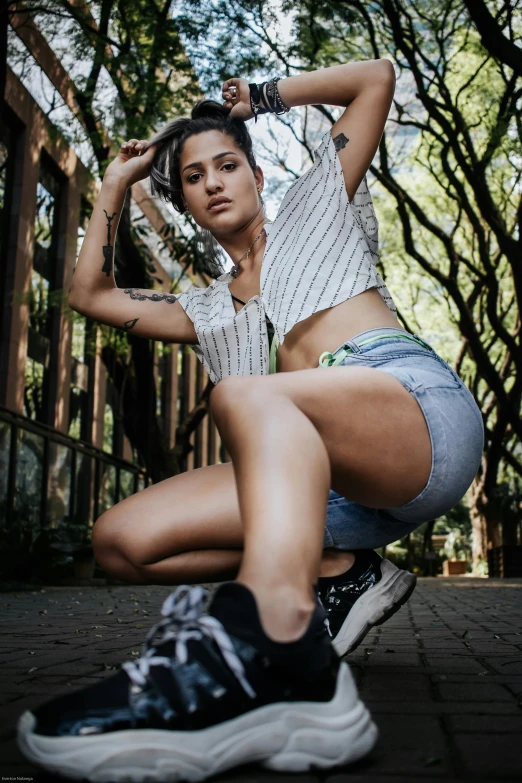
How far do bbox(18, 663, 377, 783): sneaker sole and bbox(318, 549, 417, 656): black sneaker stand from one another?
0.99m

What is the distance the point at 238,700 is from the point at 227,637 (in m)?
0.10

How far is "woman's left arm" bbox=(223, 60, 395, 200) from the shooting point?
8.45 feet

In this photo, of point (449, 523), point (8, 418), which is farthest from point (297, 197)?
point (449, 523)

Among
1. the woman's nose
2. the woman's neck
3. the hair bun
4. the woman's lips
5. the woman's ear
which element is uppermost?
the hair bun

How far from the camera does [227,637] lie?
133cm

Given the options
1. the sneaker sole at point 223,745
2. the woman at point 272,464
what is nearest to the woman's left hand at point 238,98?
the woman at point 272,464

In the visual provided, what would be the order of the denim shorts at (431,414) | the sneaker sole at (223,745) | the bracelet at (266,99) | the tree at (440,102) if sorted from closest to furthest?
the sneaker sole at (223,745) < the denim shorts at (431,414) < the bracelet at (266,99) < the tree at (440,102)

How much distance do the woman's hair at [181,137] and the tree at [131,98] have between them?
6.99 metres

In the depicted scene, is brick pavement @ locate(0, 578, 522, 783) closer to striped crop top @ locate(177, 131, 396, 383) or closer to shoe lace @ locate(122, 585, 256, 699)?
shoe lace @ locate(122, 585, 256, 699)

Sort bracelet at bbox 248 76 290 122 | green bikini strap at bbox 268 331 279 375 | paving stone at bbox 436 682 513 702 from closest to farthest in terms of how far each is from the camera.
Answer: paving stone at bbox 436 682 513 702 < green bikini strap at bbox 268 331 279 375 < bracelet at bbox 248 76 290 122

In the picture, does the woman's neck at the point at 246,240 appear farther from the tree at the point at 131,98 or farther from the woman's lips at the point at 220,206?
the tree at the point at 131,98

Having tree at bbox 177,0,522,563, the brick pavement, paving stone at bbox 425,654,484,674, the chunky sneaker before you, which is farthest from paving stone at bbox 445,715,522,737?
tree at bbox 177,0,522,563

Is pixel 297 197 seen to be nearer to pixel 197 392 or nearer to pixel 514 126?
pixel 514 126

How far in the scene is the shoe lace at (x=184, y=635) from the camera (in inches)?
51.4
